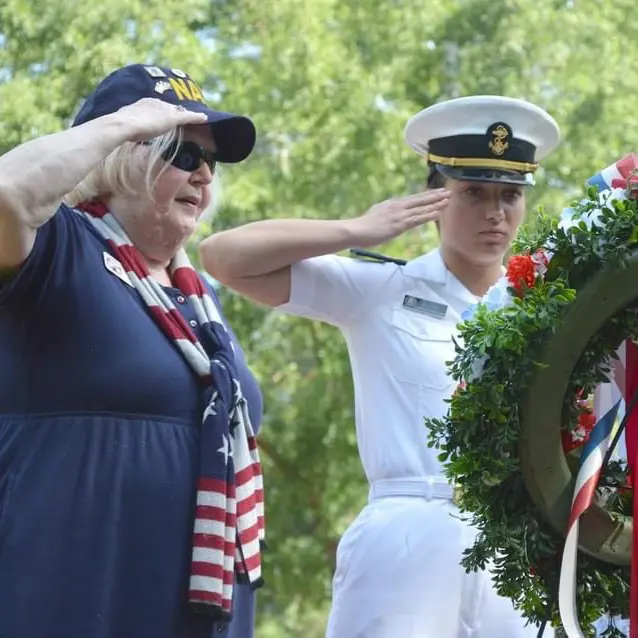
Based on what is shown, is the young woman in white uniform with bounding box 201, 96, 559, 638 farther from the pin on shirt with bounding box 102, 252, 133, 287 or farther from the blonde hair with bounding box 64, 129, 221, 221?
the pin on shirt with bounding box 102, 252, 133, 287

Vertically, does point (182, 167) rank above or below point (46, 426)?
above

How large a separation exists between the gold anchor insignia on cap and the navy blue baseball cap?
121cm

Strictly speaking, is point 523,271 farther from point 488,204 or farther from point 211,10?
point 211,10

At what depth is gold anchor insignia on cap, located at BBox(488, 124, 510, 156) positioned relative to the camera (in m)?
4.48

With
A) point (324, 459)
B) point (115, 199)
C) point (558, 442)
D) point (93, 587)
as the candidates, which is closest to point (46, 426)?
point (93, 587)

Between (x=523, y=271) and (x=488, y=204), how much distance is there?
115 cm

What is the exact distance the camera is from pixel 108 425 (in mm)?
3031

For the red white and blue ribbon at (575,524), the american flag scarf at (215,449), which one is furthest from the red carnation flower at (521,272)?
the american flag scarf at (215,449)

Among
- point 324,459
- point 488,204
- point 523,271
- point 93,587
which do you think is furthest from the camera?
point 324,459

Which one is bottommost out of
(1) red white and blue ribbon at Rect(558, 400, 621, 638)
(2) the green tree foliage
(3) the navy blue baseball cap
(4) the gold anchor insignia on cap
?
(1) red white and blue ribbon at Rect(558, 400, 621, 638)

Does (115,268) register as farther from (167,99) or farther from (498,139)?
(498,139)

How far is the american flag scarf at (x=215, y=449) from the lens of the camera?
308 cm

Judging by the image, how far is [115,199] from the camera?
10.9 feet

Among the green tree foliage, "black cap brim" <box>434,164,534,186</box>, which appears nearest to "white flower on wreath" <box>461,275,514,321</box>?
"black cap brim" <box>434,164,534,186</box>
